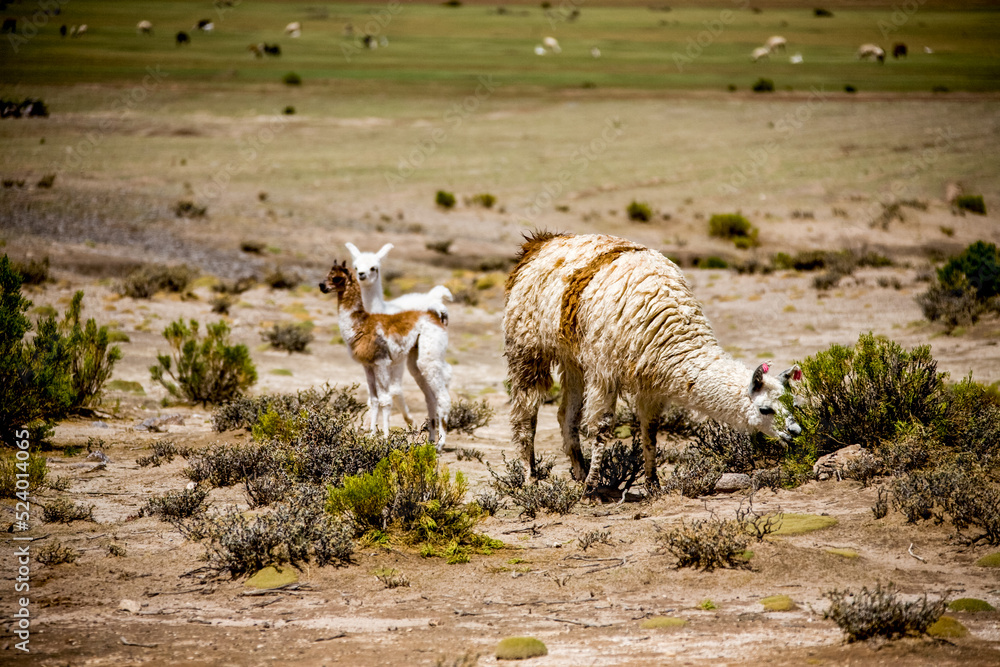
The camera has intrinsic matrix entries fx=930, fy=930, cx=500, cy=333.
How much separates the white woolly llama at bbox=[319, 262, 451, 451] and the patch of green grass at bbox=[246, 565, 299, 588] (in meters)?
3.32

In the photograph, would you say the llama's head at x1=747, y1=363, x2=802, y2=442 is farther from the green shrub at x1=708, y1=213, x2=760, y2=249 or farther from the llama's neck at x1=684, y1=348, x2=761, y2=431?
the green shrub at x1=708, y1=213, x2=760, y2=249

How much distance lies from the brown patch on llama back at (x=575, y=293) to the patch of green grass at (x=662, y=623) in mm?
A: 2874

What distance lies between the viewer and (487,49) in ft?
263

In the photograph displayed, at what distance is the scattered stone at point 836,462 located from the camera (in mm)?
8281

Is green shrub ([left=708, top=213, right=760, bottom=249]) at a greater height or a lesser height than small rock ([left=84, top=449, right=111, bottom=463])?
greater

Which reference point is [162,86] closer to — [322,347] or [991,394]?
[322,347]

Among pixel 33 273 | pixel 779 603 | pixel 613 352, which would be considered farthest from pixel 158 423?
pixel 33 273

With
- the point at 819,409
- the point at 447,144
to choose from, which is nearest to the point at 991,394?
the point at 819,409

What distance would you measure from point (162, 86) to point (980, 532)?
166 feet

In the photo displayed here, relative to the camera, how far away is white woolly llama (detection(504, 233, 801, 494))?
7.55 metres

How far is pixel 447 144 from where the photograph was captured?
133 ft

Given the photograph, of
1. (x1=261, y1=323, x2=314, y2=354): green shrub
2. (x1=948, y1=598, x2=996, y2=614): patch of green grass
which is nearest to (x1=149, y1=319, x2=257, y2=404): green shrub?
(x1=261, y1=323, x2=314, y2=354): green shrub

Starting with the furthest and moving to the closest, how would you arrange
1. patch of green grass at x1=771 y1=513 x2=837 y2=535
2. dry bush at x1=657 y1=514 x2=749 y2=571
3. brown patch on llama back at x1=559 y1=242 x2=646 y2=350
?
brown patch on llama back at x1=559 y1=242 x2=646 y2=350
patch of green grass at x1=771 y1=513 x2=837 y2=535
dry bush at x1=657 y1=514 x2=749 y2=571

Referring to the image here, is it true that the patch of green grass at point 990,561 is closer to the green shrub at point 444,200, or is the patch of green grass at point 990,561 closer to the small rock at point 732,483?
the small rock at point 732,483
